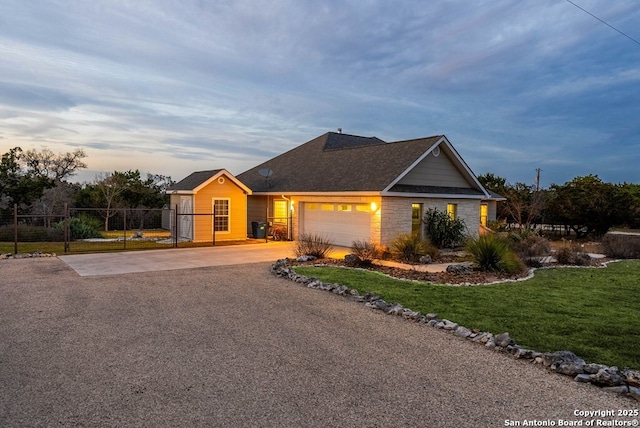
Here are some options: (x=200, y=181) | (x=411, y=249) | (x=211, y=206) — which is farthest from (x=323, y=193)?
(x=200, y=181)

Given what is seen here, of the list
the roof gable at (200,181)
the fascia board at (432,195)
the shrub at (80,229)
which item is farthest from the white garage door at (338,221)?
the shrub at (80,229)

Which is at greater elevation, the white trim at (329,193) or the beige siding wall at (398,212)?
the white trim at (329,193)

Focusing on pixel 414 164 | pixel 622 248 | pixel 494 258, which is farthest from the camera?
pixel 414 164

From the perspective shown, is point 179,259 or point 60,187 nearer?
point 179,259

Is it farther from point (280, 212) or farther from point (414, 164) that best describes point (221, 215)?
point (414, 164)

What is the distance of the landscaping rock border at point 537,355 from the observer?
14.7ft

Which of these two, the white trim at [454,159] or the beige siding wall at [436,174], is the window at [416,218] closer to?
the beige siding wall at [436,174]

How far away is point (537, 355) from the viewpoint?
531 cm

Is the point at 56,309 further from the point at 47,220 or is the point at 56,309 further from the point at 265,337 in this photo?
the point at 47,220

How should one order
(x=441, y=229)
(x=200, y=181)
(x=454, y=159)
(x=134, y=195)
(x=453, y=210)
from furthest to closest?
(x=134, y=195) → (x=200, y=181) → (x=453, y=210) → (x=454, y=159) → (x=441, y=229)

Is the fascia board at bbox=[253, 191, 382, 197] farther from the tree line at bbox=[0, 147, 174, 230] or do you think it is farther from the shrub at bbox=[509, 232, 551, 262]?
the tree line at bbox=[0, 147, 174, 230]

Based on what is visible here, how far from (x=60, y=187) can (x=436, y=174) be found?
2308 centimetres

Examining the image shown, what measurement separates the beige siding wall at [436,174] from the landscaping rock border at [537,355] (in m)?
10.1

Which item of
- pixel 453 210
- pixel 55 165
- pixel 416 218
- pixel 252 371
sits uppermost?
pixel 55 165
